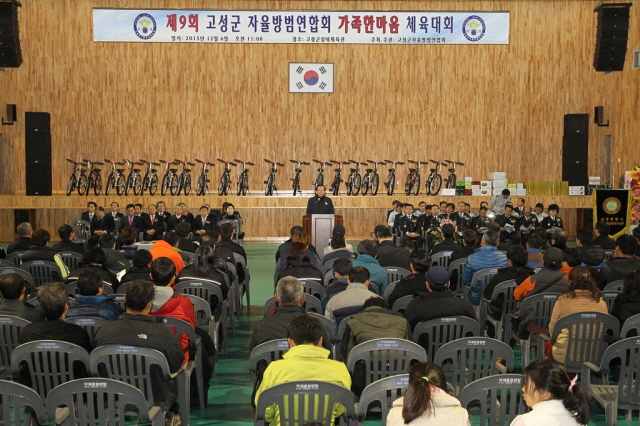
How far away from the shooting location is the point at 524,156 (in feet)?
65.2

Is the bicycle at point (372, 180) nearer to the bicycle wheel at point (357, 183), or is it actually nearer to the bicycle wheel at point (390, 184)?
the bicycle wheel at point (357, 183)

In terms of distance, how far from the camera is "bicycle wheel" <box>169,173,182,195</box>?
60.1ft

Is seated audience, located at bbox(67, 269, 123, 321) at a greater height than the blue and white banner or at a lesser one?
lesser

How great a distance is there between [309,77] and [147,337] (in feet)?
51.1

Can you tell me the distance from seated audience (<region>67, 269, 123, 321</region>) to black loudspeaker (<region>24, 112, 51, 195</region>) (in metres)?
13.1

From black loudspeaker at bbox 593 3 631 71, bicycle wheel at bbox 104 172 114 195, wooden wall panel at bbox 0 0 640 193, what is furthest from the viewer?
wooden wall panel at bbox 0 0 640 193

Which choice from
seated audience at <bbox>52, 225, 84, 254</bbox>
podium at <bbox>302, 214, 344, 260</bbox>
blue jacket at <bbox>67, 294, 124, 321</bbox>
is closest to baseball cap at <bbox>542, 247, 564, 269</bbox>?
blue jacket at <bbox>67, 294, 124, 321</bbox>

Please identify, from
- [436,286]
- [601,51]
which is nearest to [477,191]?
[601,51]

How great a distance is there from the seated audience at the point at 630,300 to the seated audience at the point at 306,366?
268 cm

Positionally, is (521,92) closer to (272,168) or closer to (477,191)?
(477,191)

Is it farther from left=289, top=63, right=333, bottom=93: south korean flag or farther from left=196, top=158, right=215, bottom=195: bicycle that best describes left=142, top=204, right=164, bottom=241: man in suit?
left=289, top=63, right=333, bottom=93: south korean flag

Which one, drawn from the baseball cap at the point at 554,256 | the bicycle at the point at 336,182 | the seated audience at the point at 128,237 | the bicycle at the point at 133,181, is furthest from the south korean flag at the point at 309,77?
the baseball cap at the point at 554,256

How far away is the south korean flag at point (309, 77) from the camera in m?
19.6

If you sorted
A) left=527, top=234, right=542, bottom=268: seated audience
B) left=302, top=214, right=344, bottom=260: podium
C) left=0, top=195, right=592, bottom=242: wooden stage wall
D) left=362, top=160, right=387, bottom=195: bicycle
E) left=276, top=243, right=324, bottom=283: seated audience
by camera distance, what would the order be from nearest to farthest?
left=276, top=243, right=324, bottom=283: seated audience → left=527, top=234, right=542, bottom=268: seated audience → left=302, top=214, right=344, bottom=260: podium → left=0, top=195, right=592, bottom=242: wooden stage wall → left=362, top=160, right=387, bottom=195: bicycle
